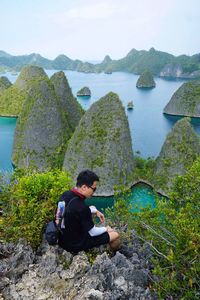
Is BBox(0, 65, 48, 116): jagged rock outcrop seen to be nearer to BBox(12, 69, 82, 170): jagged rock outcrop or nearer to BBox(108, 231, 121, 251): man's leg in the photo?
BBox(12, 69, 82, 170): jagged rock outcrop

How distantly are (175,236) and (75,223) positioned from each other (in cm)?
242

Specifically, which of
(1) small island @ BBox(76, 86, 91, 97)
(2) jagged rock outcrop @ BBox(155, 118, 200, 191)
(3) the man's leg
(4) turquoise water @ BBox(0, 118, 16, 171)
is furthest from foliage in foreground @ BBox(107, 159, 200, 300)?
(1) small island @ BBox(76, 86, 91, 97)

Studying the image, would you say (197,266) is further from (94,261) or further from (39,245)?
(39,245)

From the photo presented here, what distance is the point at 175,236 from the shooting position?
27.8ft

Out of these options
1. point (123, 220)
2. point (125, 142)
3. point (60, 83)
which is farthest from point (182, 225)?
point (60, 83)

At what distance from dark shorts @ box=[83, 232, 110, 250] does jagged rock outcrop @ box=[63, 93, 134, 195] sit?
24472mm

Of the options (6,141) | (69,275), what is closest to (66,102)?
(6,141)

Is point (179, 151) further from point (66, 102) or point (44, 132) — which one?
point (66, 102)

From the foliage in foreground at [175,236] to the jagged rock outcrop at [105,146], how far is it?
22317 mm

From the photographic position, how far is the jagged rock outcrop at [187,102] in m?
80.6

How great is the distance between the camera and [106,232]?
27.1ft

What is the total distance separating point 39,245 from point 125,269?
2.47 meters

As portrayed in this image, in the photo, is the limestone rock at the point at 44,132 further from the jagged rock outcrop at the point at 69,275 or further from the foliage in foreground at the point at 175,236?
the jagged rock outcrop at the point at 69,275

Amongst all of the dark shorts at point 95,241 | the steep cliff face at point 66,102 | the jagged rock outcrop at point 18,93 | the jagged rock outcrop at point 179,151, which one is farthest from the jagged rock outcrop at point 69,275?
the jagged rock outcrop at point 18,93
